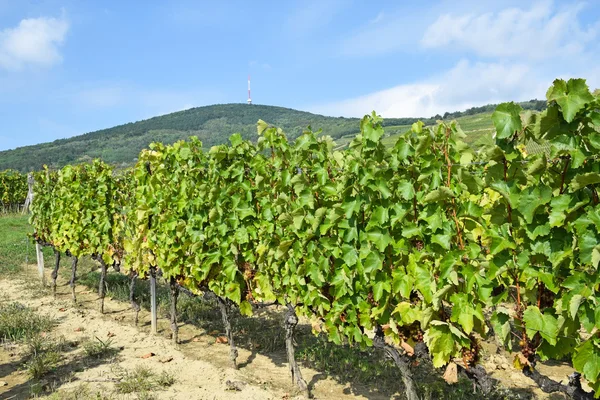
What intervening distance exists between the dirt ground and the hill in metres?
50.7

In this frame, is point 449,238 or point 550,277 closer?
point 550,277

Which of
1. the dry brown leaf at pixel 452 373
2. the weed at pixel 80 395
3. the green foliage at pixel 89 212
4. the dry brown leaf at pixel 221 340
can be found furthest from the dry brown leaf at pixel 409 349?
the green foliage at pixel 89 212

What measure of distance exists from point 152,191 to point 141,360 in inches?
98.5

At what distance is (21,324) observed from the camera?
7.50m

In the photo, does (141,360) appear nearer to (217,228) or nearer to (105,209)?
(217,228)

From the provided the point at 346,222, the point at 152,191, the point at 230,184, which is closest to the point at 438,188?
the point at 346,222

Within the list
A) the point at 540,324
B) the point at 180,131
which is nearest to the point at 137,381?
the point at 540,324

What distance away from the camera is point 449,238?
126 inches

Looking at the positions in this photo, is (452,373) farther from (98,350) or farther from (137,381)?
(98,350)

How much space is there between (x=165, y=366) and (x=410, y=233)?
424 centimetres

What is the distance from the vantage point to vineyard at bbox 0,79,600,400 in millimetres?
2545

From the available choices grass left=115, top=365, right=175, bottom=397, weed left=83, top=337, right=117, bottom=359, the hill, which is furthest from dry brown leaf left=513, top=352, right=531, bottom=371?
the hill

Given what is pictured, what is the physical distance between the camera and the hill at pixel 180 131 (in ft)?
277

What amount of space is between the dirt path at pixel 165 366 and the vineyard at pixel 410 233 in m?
0.42
